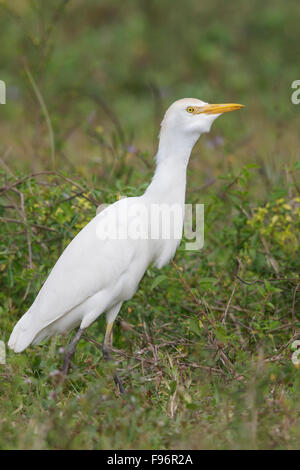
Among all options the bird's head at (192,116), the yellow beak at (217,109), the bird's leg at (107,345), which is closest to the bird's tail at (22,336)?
the bird's leg at (107,345)

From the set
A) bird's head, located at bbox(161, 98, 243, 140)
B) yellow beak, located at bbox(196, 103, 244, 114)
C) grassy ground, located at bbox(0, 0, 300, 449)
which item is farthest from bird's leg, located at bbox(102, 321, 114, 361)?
yellow beak, located at bbox(196, 103, 244, 114)

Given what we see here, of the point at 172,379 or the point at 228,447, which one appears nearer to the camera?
the point at 228,447

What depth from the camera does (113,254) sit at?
327cm

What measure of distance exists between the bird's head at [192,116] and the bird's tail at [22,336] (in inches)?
41.2

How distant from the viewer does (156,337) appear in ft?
11.8

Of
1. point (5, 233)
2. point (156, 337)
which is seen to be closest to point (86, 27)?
point (5, 233)

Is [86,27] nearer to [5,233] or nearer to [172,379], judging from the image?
[5,233]

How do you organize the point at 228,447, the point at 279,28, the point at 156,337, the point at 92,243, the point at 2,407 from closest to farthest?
1. the point at 228,447
2. the point at 2,407
3. the point at 92,243
4. the point at 156,337
5. the point at 279,28

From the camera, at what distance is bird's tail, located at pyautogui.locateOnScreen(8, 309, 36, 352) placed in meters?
3.22

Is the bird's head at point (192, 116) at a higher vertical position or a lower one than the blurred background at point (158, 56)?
lower

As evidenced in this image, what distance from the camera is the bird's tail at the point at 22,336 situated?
3223mm

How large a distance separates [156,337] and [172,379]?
455 mm

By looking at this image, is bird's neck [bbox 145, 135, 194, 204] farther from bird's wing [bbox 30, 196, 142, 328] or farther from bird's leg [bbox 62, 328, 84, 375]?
bird's leg [bbox 62, 328, 84, 375]

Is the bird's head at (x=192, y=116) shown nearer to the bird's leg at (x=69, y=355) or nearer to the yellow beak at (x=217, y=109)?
the yellow beak at (x=217, y=109)
